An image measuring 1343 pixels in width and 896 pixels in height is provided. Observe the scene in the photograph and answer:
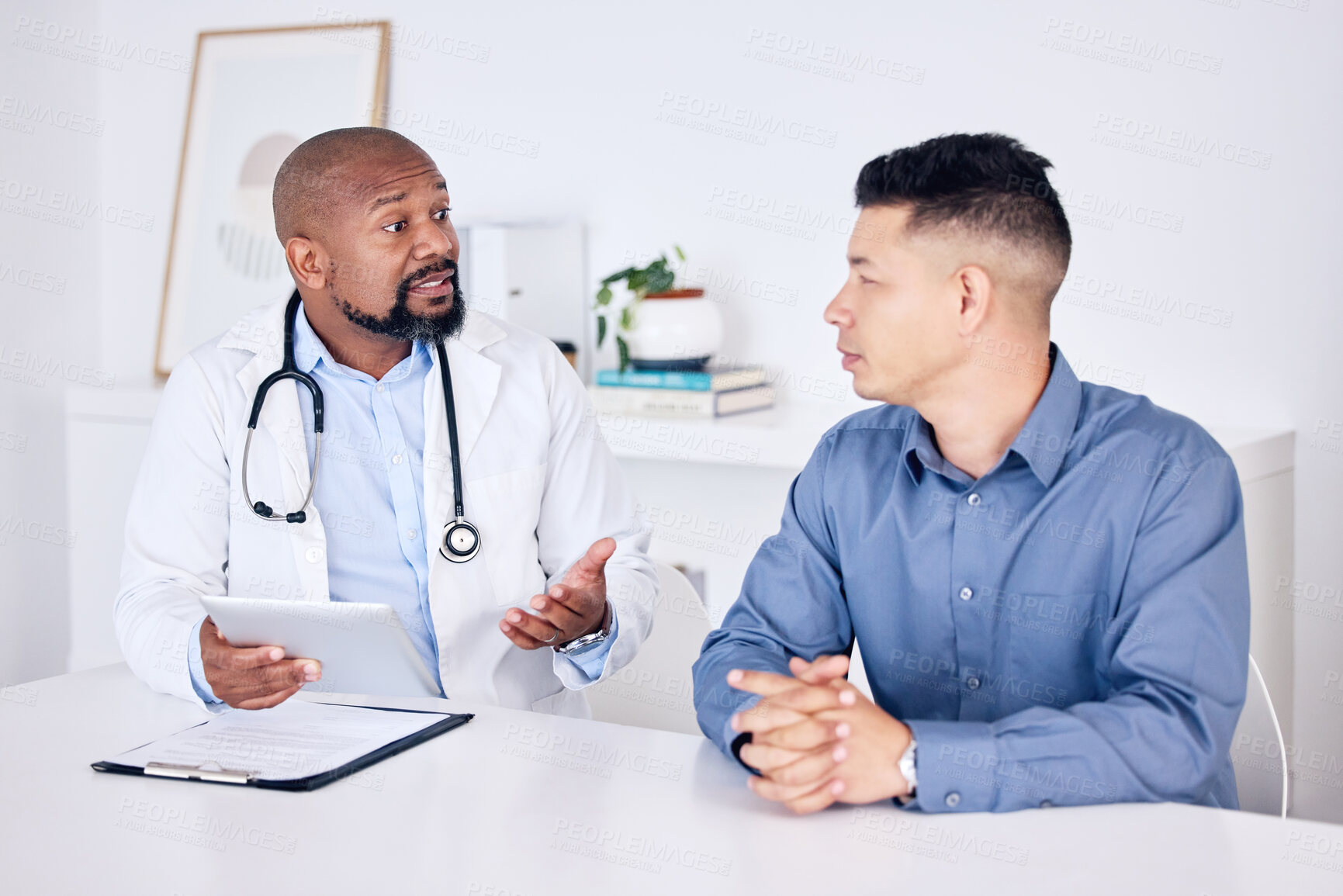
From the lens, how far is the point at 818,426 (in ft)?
8.32

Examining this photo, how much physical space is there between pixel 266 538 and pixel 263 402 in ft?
0.72

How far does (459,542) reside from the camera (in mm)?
1801

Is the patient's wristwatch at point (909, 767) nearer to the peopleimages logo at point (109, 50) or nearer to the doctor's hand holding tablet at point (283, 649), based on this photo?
the doctor's hand holding tablet at point (283, 649)

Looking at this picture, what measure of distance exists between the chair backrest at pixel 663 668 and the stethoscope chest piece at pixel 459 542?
313 mm

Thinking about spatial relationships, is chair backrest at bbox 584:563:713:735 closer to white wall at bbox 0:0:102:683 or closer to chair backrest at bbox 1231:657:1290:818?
chair backrest at bbox 1231:657:1290:818

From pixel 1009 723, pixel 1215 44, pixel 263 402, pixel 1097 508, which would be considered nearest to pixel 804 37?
pixel 1215 44

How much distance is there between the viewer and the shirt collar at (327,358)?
1935 millimetres

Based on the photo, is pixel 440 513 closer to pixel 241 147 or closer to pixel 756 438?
pixel 756 438

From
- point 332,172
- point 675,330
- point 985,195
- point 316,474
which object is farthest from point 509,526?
point 675,330

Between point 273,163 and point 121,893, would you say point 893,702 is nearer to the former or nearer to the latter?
point 121,893

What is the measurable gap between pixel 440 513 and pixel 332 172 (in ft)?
2.00

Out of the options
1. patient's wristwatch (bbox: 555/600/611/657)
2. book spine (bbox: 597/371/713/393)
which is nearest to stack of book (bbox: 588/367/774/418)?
book spine (bbox: 597/371/713/393)

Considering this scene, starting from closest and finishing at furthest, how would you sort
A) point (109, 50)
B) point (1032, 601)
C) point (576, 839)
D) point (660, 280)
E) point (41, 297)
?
point (576, 839), point (1032, 601), point (660, 280), point (41, 297), point (109, 50)

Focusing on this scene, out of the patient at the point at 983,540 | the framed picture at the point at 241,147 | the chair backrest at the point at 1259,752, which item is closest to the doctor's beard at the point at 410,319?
the patient at the point at 983,540
